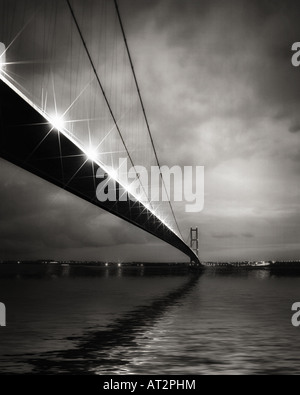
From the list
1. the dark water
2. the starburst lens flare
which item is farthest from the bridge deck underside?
the dark water

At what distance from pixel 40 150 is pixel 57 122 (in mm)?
1926

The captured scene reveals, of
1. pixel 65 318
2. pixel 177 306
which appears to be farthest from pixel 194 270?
pixel 65 318

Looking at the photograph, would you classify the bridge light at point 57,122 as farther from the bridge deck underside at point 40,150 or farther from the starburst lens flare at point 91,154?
the starburst lens flare at point 91,154

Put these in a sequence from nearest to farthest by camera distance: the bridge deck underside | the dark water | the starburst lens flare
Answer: the dark water → the bridge deck underside → the starburst lens flare

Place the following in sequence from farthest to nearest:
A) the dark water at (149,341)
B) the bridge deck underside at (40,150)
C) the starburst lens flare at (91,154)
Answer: the starburst lens flare at (91,154)
the bridge deck underside at (40,150)
the dark water at (149,341)

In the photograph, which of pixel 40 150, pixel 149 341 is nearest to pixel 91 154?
pixel 40 150

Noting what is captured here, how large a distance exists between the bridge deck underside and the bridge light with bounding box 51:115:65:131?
0.29m

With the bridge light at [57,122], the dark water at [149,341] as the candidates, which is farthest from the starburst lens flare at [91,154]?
the dark water at [149,341]

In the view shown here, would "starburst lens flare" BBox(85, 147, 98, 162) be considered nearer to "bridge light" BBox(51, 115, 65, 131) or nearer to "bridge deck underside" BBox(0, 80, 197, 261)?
"bridge deck underside" BBox(0, 80, 197, 261)

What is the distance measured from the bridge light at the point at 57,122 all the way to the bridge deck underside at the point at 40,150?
0.96 feet

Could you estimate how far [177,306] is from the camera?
35.7 meters

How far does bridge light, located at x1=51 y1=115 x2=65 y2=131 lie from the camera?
2020cm

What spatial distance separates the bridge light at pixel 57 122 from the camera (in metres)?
20.2

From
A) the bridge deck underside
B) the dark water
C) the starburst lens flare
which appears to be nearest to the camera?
the dark water
